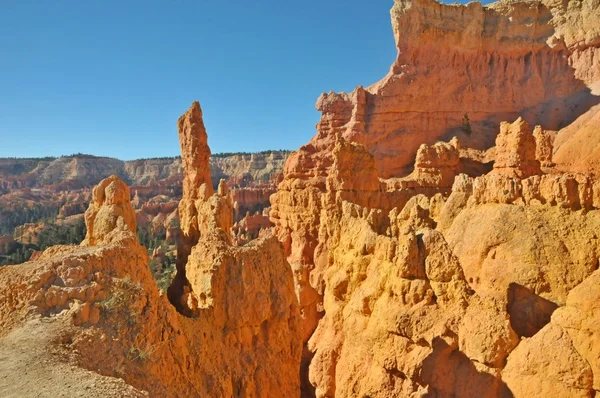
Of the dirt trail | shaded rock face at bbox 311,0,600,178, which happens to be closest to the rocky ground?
the dirt trail

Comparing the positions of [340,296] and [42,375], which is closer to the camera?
[42,375]

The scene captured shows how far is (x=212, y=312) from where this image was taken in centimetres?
657

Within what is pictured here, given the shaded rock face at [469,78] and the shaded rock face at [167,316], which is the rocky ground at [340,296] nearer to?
the shaded rock face at [167,316]

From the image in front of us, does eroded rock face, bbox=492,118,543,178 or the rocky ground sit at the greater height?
eroded rock face, bbox=492,118,543,178

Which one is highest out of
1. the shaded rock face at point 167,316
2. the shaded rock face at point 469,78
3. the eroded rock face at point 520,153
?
the shaded rock face at point 469,78

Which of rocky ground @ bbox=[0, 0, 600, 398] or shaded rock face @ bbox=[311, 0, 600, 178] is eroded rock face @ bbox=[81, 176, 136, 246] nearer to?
rocky ground @ bbox=[0, 0, 600, 398]

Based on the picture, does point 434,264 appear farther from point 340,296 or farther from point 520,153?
point 520,153

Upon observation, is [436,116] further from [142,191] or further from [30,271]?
[142,191]

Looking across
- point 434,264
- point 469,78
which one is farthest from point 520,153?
point 469,78

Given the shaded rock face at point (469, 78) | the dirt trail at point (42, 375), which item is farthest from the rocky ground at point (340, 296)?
the shaded rock face at point (469, 78)

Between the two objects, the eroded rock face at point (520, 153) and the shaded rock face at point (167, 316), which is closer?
the shaded rock face at point (167, 316)

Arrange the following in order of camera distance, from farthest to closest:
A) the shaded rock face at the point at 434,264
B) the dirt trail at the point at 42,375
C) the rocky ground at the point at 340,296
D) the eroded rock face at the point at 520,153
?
the eroded rock face at the point at 520,153
the shaded rock face at the point at 434,264
the rocky ground at the point at 340,296
the dirt trail at the point at 42,375

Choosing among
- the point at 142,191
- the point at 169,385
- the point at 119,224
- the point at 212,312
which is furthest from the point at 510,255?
the point at 142,191

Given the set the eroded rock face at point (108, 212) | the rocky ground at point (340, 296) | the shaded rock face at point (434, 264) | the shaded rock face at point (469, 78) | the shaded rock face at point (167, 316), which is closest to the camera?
the shaded rock face at point (167, 316)
